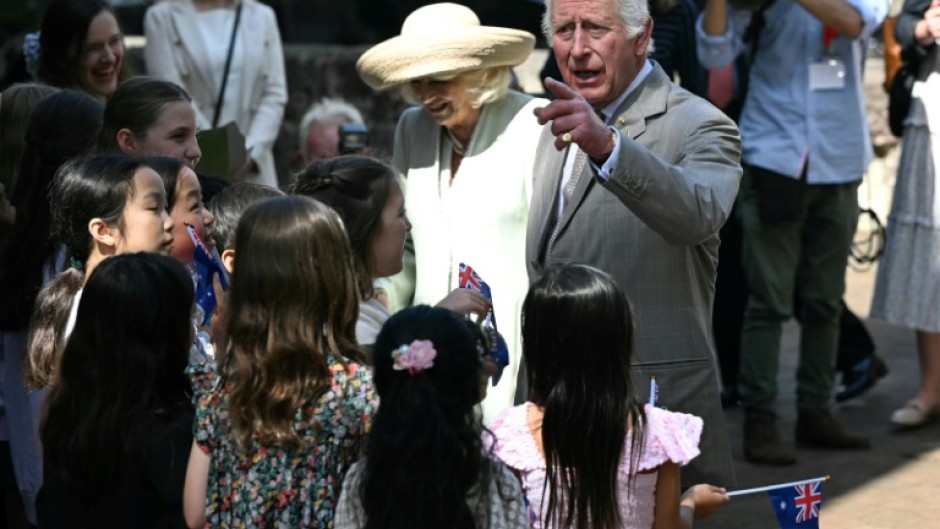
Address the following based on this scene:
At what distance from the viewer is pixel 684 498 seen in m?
3.44

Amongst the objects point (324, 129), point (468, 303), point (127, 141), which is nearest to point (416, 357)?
point (468, 303)

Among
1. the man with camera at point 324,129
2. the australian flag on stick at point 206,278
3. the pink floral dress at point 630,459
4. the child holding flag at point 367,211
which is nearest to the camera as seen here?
the pink floral dress at point 630,459

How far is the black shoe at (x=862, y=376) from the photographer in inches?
278

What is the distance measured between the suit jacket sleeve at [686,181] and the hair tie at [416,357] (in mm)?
745

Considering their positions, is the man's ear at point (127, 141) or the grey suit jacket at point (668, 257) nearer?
the grey suit jacket at point (668, 257)

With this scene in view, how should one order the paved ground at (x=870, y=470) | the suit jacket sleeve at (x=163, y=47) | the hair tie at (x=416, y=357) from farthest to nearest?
the suit jacket sleeve at (x=163, y=47) → the paved ground at (x=870, y=470) → the hair tie at (x=416, y=357)

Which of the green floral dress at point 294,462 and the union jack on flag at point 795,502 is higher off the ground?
the green floral dress at point 294,462

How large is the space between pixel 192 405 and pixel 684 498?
40.8 inches

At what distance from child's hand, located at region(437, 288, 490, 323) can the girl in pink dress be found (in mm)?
306

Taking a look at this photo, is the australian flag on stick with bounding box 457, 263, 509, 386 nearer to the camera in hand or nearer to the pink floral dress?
the pink floral dress

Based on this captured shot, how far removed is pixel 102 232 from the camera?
156 inches

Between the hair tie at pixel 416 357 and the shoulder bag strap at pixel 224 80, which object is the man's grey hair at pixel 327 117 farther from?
the hair tie at pixel 416 357

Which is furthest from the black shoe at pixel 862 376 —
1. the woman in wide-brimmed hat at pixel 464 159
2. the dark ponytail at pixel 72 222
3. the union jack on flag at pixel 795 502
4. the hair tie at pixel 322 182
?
the dark ponytail at pixel 72 222

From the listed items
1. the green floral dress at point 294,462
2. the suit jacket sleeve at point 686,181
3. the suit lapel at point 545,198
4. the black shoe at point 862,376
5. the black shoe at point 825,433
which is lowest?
the black shoe at point 862,376
